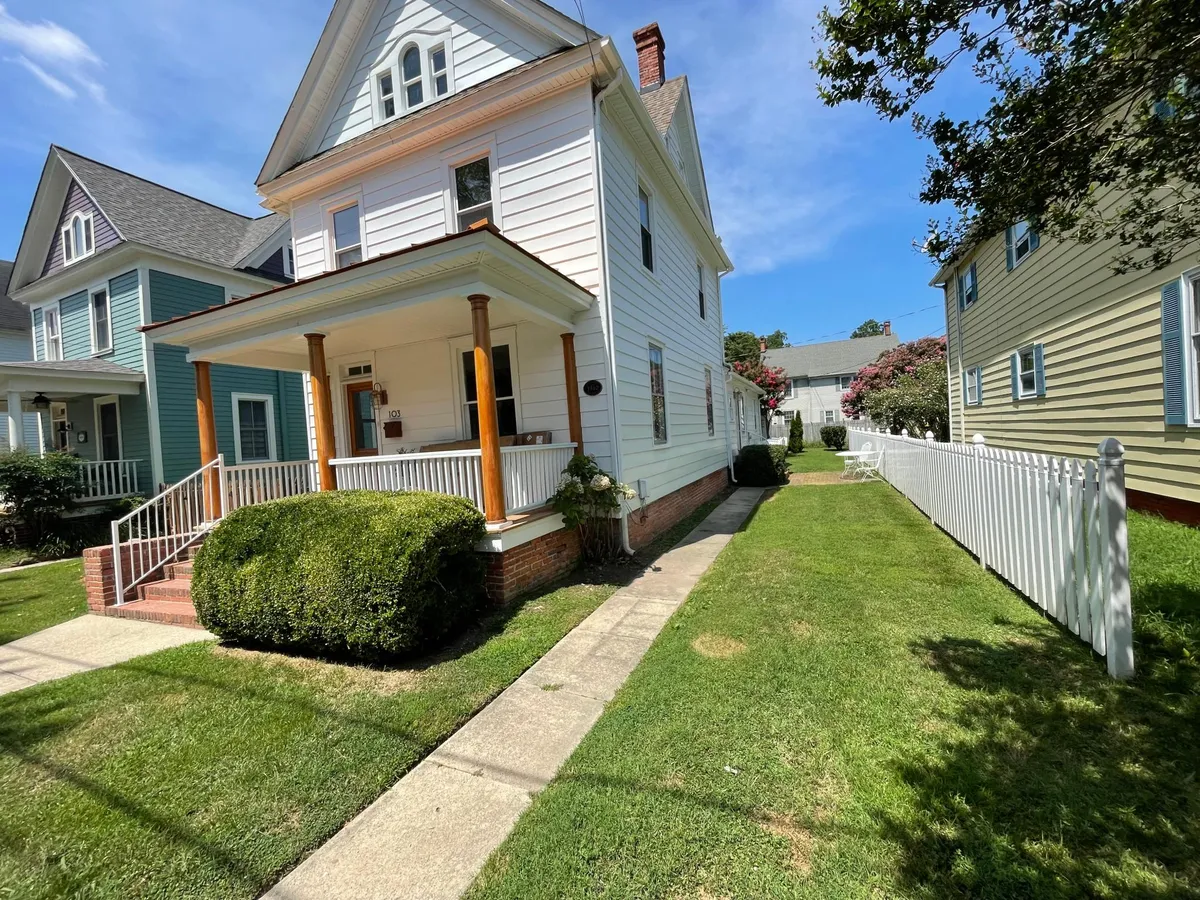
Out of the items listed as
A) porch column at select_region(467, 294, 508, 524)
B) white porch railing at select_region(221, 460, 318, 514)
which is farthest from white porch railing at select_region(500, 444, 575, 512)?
white porch railing at select_region(221, 460, 318, 514)

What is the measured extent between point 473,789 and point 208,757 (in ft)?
5.04

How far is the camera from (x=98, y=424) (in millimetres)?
13219

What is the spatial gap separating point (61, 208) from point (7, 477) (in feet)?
28.8

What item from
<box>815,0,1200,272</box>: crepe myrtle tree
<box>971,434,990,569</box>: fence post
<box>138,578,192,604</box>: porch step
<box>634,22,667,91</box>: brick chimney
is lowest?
<box>138,578,192,604</box>: porch step

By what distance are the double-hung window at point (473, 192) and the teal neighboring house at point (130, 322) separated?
912 centimetres

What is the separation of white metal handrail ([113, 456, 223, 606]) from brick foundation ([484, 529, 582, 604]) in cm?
426

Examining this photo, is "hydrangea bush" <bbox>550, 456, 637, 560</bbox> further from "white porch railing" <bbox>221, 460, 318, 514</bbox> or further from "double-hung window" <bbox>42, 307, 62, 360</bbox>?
"double-hung window" <bbox>42, 307, 62, 360</bbox>

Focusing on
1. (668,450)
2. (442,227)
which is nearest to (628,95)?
(442,227)

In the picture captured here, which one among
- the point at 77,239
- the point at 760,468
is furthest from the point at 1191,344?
the point at 77,239

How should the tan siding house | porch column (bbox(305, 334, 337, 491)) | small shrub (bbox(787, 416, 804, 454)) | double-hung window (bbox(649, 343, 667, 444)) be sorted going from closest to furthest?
the tan siding house
porch column (bbox(305, 334, 337, 491))
double-hung window (bbox(649, 343, 667, 444))
small shrub (bbox(787, 416, 804, 454))

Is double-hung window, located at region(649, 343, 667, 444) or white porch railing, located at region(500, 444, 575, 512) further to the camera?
double-hung window, located at region(649, 343, 667, 444)

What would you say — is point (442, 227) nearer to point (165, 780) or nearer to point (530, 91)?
point (530, 91)

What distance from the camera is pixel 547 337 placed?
7.36 metres

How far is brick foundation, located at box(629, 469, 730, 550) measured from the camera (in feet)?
24.9
